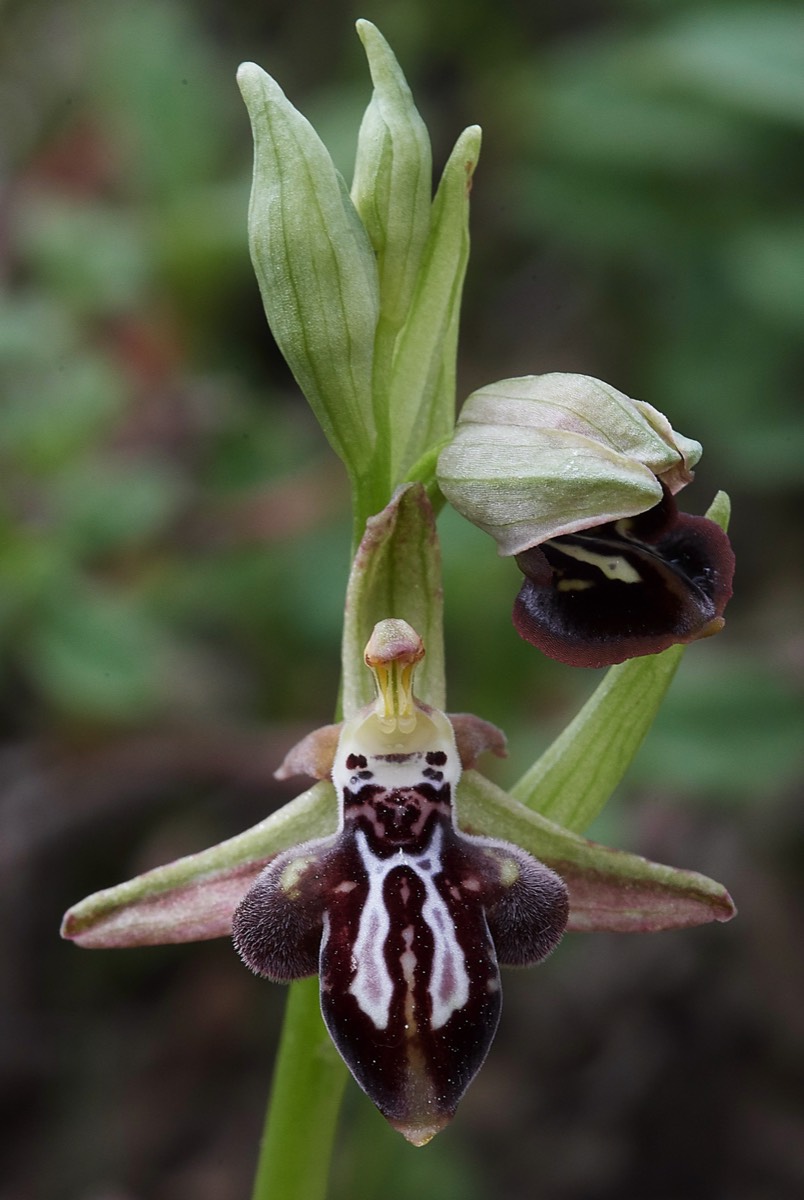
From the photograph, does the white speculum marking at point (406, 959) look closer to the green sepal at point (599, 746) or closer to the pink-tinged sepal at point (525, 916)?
the pink-tinged sepal at point (525, 916)

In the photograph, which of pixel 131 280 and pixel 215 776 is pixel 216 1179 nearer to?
pixel 215 776

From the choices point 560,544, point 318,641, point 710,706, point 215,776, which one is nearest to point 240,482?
point 318,641

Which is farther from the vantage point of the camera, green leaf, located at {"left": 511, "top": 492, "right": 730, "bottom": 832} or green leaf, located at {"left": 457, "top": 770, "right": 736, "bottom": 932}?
green leaf, located at {"left": 511, "top": 492, "right": 730, "bottom": 832}

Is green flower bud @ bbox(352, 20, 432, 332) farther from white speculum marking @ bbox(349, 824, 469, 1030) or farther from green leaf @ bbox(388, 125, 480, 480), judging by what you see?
white speculum marking @ bbox(349, 824, 469, 1030)

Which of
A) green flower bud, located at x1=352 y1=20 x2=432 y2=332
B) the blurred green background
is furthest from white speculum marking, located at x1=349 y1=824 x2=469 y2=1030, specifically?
the blurred green background

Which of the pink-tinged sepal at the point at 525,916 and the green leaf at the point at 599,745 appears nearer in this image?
the pink-tinged sepal at the point at 525,916

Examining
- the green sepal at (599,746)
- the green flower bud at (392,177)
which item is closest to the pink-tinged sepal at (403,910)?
the green sepal at (599,746)
